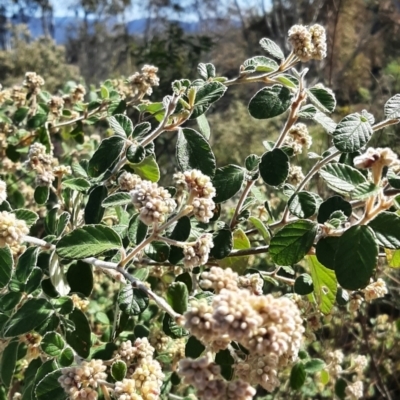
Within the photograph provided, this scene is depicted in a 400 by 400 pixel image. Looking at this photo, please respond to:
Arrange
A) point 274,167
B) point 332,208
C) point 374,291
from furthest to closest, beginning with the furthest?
1. point 374,291
2. point 274,167
3. point 332,208

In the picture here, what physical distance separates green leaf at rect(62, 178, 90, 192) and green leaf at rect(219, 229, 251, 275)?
38 cm

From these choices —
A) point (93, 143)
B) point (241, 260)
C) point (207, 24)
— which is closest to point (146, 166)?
point (241, 260)

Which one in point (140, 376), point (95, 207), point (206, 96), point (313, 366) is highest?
point (206, 96)

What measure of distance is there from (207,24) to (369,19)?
7056 millimetres

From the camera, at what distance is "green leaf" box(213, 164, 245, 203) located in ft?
3.42

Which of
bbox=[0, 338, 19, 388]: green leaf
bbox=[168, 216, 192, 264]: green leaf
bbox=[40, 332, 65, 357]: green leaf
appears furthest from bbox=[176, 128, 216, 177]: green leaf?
bbox=[0, 338, 19, 388]: green leaf

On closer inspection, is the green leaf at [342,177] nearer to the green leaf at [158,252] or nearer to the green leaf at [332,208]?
the green leaf at [332,208]

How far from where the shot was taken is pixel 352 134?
947 mm

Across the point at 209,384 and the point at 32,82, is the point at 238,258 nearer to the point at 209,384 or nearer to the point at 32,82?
the point at 209,384

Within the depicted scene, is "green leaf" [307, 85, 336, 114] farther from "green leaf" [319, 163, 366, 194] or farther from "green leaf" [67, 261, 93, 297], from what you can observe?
"green leaf" [67, 261, 93, 297]

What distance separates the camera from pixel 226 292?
585 mm

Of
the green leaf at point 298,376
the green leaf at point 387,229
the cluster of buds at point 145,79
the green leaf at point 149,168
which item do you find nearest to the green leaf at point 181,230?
the green leaf at point 149,168

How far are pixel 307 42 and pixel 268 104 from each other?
18cm

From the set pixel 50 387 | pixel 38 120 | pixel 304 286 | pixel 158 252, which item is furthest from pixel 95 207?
pixel 38 120
